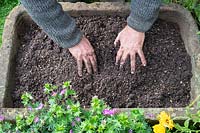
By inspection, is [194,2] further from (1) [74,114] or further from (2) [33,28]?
(1) [74,114]

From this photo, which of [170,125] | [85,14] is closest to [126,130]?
[170,125]

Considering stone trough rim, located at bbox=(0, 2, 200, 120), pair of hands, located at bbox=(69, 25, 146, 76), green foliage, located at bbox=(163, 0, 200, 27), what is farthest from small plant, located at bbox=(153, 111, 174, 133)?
green foliage, located at bbox=(163, 0, 200, 27)

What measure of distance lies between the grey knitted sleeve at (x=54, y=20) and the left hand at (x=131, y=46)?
0.21 meters

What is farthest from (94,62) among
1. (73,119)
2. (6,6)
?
(6,6)

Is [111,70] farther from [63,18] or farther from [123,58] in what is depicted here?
[63,18]

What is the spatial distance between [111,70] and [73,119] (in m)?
0.42

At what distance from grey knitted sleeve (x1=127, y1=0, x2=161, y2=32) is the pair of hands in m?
0.05

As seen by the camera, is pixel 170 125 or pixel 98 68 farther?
pixel 98 68

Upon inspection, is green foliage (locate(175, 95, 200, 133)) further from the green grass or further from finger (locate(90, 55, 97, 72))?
the green grass

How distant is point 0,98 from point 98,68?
455 millimetres

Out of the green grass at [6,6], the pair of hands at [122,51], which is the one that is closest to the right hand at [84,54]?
the pair of hands at [122,51]

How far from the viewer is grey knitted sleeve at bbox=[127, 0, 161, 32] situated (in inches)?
74.5

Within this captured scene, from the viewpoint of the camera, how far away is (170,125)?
162cm

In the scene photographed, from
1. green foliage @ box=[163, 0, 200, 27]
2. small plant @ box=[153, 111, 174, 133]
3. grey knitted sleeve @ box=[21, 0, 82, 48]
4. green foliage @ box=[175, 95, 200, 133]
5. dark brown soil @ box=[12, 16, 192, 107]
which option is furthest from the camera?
green foliage @ box=[163, 0, 200, 27]
